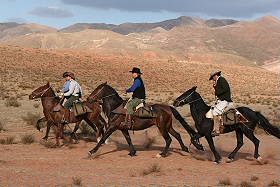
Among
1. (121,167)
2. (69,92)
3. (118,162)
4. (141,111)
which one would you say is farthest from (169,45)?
(121,167)

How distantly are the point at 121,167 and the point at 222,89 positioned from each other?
374 centimetres

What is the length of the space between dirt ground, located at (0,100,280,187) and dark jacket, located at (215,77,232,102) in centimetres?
200

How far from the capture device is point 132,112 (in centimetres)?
1226

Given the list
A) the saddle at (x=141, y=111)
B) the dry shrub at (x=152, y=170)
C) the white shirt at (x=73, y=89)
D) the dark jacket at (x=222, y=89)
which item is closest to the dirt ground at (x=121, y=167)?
the dry shrub at (x=152, y=170)

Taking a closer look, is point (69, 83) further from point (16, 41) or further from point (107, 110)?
point (16, 41)

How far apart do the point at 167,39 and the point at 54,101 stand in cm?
17893

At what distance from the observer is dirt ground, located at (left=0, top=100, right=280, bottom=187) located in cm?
962

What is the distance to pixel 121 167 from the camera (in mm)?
11117

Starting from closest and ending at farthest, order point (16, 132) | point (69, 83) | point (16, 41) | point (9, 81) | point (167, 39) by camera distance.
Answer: point (69, 83), point (16, 132), point (9, 81), point (16, 41), point (167, 39)

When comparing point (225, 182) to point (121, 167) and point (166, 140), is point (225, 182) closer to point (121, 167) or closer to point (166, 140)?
point (121, 167)

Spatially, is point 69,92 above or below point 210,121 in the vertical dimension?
above

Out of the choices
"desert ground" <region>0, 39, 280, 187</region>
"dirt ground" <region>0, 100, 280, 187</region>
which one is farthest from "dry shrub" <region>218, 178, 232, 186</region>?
"dirt ground" <region>0, 100, 280, 187</region>

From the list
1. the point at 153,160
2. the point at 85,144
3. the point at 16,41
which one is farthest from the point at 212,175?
the point at 16,41

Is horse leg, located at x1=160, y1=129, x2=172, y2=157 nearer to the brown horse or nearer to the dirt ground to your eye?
the dirt ground
